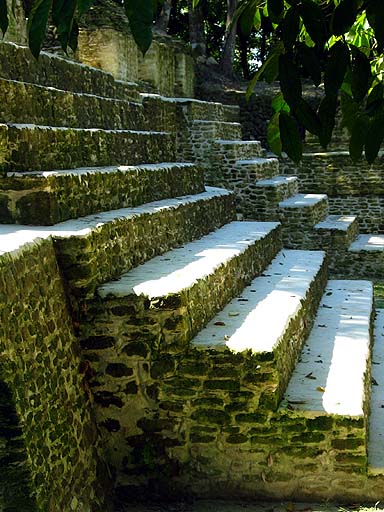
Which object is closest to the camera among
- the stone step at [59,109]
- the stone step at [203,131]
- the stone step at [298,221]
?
the stone step at [59,109]

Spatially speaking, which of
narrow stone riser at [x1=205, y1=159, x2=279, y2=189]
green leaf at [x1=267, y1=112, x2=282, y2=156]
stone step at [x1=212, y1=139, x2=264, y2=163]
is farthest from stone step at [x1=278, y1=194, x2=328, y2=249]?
green leaf at [x1=267, y1=112, x2=282, y2=156]

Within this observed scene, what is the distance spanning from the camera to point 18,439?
138 inches

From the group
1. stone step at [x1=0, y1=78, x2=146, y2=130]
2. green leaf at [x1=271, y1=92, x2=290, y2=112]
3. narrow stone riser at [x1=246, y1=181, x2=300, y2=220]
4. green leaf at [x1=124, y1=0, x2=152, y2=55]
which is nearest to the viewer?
green leaf at [x1=124, y1=0, x2=152, y2=55]

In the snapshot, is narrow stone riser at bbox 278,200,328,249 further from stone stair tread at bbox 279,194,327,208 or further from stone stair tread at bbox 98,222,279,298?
stone stair tread at bbox 98,222,279,298

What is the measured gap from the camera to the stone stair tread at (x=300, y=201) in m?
11.8

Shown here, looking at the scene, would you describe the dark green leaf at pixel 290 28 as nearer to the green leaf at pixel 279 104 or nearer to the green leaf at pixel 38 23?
the green leaf at pixel 279 104

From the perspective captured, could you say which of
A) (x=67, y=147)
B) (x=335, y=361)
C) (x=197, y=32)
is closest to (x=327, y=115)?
(x=335, y=361)

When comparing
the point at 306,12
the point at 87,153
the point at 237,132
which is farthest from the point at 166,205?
the point at 237,132

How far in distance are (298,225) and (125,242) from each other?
7.06 m

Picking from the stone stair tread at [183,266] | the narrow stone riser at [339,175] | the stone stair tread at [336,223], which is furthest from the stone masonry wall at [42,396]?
the narrow stone riser at [339,175]

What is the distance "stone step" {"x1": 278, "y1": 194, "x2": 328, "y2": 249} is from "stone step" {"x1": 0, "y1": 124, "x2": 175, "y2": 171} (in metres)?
4.33

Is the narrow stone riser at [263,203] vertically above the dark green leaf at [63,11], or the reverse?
the dark green leaf at [63,11]

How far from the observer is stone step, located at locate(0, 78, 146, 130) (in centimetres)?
565

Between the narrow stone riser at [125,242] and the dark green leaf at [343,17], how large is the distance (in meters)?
2.95
